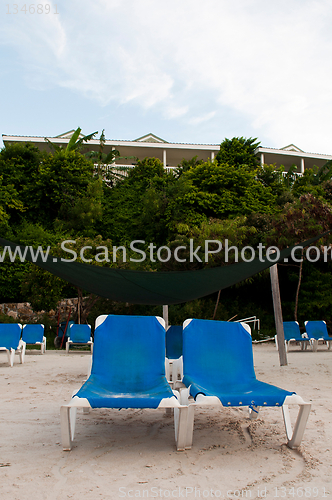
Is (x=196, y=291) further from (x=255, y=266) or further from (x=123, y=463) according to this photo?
(x=123, y=463)

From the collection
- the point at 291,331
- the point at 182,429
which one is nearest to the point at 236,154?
the point at 291,331

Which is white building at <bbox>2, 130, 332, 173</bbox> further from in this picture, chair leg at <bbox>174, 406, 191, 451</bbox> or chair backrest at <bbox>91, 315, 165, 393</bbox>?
chair leg at <bbox>174, 406, 191, 451</bbox>

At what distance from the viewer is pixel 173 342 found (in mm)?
4418

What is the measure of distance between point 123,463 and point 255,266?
7.19 ft

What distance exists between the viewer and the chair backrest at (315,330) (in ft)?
27.0

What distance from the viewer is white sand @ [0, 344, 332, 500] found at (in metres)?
1.48

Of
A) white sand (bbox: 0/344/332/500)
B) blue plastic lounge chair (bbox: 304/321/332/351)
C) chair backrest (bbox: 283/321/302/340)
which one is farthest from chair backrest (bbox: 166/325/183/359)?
blue plastic lounge chair (bbox: 304/321/332/351)

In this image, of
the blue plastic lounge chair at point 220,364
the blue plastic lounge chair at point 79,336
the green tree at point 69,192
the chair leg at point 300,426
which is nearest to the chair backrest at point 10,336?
the blue plastic lounge chair at point 79,336

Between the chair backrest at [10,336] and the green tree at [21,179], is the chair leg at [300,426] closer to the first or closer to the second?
→ the chair backrest at [10,336]

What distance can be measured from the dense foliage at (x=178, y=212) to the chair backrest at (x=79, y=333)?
5.80 ft

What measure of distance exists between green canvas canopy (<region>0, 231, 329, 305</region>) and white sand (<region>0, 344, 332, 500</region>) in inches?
46.6

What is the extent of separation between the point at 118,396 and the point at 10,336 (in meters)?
4.18

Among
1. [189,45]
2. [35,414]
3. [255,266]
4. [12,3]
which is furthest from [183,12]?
[35,414]

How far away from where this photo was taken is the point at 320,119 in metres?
7.79
